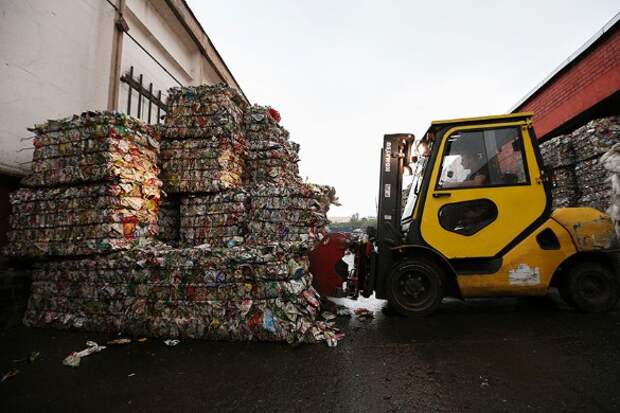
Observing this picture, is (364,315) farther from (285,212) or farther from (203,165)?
(203,165)

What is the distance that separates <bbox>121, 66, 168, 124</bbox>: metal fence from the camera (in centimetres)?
551

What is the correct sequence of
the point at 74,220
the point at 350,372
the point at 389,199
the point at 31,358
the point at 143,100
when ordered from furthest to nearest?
the point at 143,100, the point at 389,199, the point at 74,220, the point at 31,358, the point at 350,372

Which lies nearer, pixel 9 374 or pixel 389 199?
pixel 9 374

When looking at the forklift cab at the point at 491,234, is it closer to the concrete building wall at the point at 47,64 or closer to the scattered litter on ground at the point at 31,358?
the scattered litter on ground at the point at 31,358

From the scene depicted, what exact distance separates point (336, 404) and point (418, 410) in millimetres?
514

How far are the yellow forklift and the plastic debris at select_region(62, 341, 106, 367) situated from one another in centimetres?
305

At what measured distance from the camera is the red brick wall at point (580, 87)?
573 cm

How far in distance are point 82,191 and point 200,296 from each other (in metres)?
1.99

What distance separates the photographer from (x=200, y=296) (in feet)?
9.71

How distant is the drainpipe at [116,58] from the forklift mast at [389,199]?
4842mm

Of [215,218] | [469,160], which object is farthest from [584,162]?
[215,218]

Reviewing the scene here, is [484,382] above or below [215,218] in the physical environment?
below

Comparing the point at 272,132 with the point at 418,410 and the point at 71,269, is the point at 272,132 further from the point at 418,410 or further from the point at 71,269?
the point at 418,410

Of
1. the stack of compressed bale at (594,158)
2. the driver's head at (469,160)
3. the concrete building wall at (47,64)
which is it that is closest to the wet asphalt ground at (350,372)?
the driver's head at (469,160)
